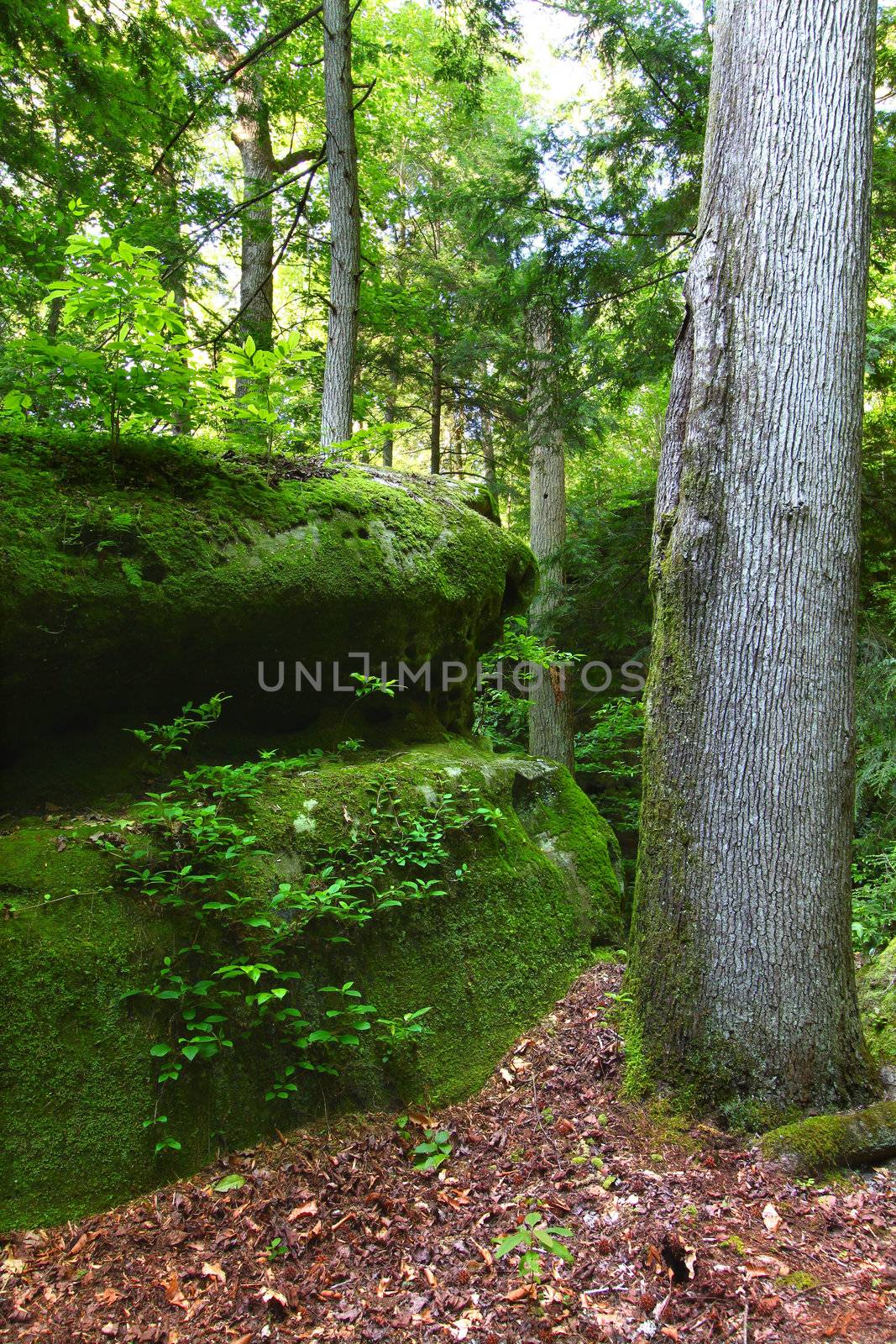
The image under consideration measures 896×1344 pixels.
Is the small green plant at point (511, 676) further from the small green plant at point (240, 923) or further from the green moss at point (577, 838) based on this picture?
the small green plant at point (240, 923)

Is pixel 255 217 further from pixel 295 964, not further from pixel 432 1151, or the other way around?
pixel 432 1151

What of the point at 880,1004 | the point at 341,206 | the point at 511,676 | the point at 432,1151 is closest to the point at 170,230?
the point at 341,206

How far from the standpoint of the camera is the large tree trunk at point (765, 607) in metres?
2.94

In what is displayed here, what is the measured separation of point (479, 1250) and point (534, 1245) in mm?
195

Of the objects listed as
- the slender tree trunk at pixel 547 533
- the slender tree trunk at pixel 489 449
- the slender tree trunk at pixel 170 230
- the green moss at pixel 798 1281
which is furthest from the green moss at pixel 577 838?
the slender tree trunk at pixel 489 449

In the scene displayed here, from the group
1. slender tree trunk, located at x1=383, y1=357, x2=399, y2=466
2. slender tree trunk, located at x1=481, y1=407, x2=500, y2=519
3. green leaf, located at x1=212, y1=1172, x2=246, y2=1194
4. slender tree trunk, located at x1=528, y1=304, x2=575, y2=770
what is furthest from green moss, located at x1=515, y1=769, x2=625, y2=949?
slender tree trunk, located at x1=481, y1=407, x2=500, y2=519

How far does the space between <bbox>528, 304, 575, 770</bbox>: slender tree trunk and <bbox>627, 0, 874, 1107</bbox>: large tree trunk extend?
461 cm

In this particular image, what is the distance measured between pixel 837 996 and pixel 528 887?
71.6 inches

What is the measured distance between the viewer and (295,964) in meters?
3.21

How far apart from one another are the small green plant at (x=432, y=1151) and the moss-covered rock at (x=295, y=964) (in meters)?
0.20

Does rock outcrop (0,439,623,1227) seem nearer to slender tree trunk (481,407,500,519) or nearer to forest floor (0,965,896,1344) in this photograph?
forest floor (0,965,896,1344)

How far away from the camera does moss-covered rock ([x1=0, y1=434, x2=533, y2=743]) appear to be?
11.6 ft

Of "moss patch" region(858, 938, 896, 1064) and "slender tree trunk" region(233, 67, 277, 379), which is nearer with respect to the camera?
"moss patch" region(858, 938, 896, 1064)

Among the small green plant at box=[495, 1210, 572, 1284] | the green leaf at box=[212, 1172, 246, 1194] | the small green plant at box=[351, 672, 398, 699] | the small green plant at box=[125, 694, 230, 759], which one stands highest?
the small green plant at box=[351, 672, 398, 699]
